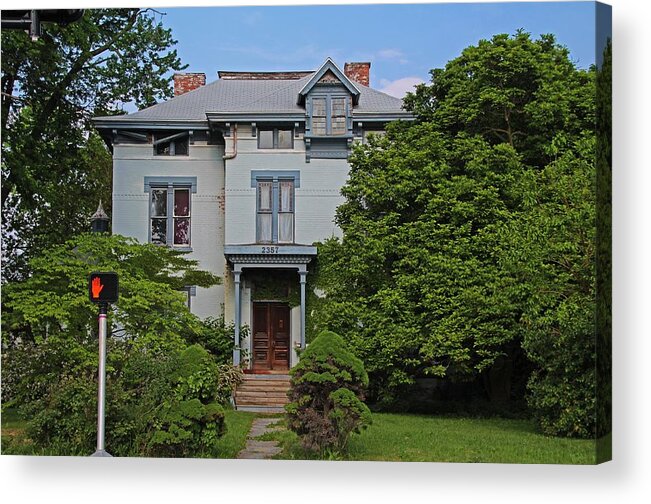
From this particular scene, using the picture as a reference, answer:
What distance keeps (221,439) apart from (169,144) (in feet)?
10.8

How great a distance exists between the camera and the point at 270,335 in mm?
10008

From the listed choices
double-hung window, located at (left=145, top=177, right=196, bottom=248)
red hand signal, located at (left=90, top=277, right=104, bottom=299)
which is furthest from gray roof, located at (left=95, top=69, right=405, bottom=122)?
red hand signal, located at (left=90, top=277, right=104, bottom=299)

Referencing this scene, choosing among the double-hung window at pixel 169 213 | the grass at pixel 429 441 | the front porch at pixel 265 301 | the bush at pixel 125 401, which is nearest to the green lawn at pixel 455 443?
the grass at pixel 429 441

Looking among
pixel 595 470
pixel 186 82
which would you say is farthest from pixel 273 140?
pixel 595 470

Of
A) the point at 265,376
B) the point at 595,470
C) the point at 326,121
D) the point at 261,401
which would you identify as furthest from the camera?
the point at 326,121

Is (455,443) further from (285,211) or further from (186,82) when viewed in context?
(186,82)

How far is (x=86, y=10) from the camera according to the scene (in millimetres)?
10320

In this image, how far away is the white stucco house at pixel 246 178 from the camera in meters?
10.0

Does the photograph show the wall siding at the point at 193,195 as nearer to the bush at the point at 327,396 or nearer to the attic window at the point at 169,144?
the attic window at the point at 169,144

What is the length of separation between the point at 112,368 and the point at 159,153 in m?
2.41

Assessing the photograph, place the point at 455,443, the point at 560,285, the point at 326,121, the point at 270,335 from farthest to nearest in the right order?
the point at 326,121
the point at 270,335
the point at 455,443
the point at 560,285

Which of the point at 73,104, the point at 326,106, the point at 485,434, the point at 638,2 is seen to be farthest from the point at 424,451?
the point at 73,104

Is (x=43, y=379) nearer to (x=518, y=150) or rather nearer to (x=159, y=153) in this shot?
(x=159, y=153)

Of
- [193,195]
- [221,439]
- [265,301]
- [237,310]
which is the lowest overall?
[221,439]
